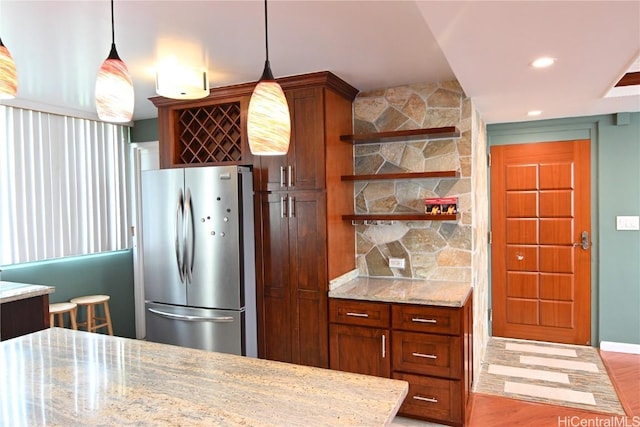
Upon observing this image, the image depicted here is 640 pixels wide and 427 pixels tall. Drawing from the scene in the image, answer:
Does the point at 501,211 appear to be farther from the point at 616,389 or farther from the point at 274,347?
the point at 274,347

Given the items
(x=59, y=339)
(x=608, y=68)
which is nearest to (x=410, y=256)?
(x=608, y=68)

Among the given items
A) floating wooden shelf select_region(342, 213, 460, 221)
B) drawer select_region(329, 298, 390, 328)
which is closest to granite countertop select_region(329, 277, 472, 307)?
drawer select_region(329, 298, 390, 328)

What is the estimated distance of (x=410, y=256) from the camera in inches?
136

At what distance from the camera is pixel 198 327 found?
10.7ft

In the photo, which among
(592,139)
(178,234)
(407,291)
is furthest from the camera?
(592,139)

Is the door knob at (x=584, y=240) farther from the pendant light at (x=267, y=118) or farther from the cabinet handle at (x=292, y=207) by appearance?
the pendant light at (x=267, y=118)

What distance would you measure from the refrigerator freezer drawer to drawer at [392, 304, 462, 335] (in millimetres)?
1171

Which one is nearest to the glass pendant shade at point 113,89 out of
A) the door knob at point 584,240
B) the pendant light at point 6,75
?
the pendant light at point 6,75

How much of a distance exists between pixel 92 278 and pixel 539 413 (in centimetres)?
421

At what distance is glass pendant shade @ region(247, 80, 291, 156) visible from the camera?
130cm

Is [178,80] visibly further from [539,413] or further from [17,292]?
[539,413]

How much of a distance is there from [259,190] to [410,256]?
134cm

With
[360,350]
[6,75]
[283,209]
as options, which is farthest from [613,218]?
[6,75]

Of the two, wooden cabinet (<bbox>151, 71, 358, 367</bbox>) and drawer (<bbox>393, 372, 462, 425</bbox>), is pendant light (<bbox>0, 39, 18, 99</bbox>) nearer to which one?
wooden cabinet (<bbox>151, 71, 358, 367</bbox>)
